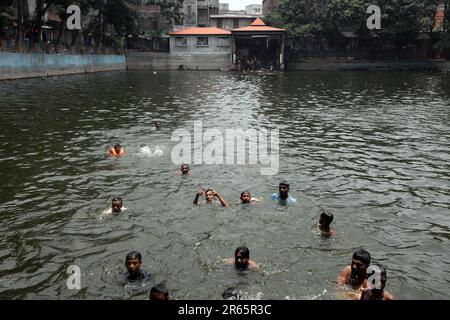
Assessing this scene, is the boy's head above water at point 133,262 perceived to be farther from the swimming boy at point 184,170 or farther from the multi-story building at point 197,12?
the multi-story building at point 197,12

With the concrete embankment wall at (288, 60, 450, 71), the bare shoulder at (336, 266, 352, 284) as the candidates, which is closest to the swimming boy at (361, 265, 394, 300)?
the bare shoulder at (336, 266, 352, 284)

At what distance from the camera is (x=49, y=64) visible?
54.9m

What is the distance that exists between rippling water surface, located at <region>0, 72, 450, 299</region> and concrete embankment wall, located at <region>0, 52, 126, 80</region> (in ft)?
65.9

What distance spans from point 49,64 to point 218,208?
48974 mm

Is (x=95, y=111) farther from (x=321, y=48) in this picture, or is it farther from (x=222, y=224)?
(x=321, y=48)

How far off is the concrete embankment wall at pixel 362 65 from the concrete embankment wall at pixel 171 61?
14.4 m

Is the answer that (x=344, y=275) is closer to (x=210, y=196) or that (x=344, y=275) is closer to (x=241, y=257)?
(x=241, y=257)

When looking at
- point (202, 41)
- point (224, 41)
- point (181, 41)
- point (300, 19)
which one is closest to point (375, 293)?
point (300, 19)

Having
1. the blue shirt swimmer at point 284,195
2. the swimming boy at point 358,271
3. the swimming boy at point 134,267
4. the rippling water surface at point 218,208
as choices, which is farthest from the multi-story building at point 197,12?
the swimming boy at point 358,271

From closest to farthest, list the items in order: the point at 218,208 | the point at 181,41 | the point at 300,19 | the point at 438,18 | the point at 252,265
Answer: the point at 252,265
the point at 218,208
the point at 438,18
the point at 300,19
the point at 181,41

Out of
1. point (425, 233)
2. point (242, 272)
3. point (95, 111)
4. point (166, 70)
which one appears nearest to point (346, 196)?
point (425, 233)

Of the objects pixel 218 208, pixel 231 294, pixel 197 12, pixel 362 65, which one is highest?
pixel 197 12

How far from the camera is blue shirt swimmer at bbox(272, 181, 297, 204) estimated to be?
13867mm

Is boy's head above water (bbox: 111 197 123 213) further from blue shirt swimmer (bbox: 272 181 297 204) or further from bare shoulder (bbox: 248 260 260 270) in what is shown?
blue shirt swimmer (bbox: 272 181 297 204)
